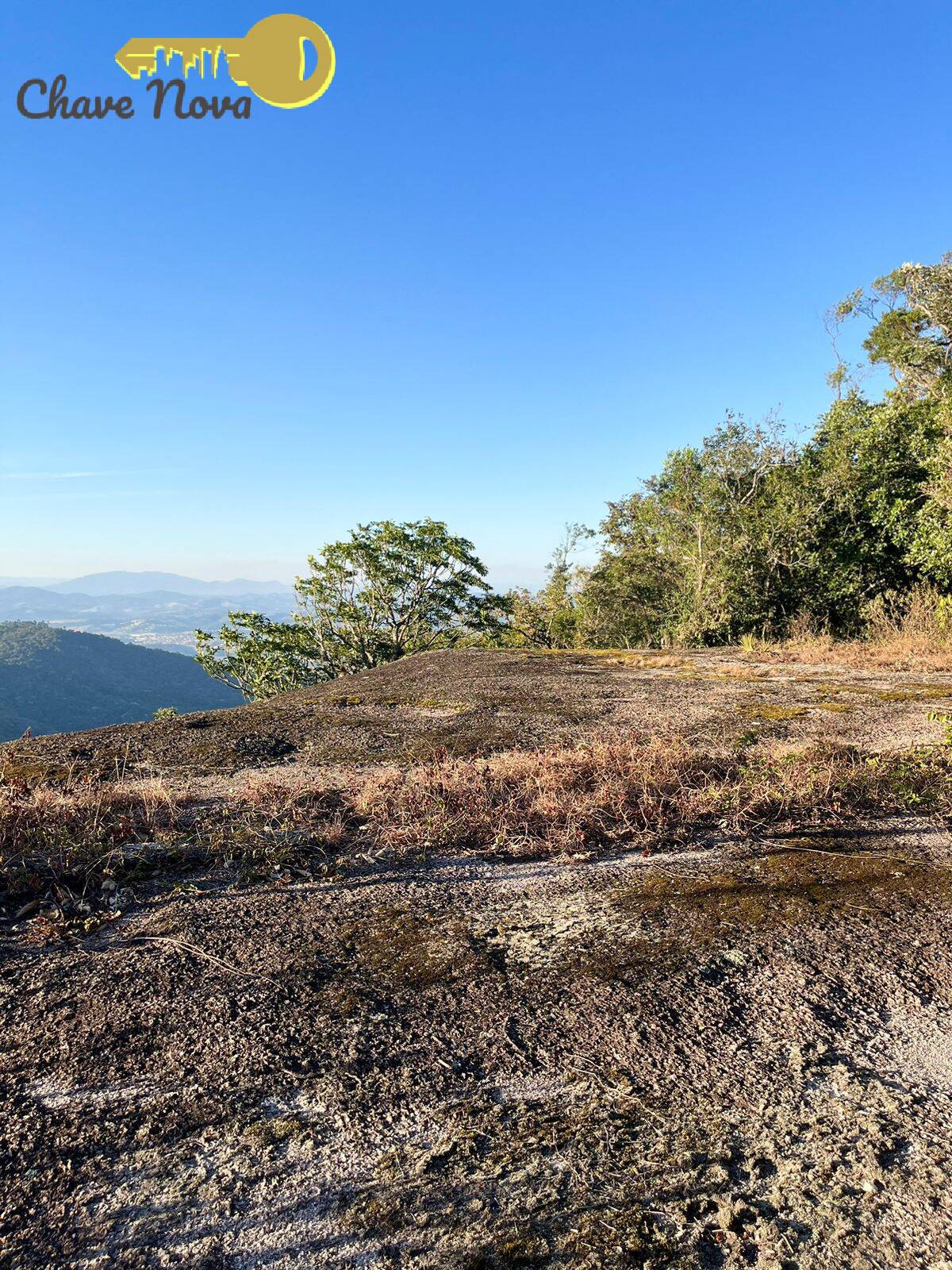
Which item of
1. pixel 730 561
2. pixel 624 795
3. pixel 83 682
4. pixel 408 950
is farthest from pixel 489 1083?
pixel 83 682

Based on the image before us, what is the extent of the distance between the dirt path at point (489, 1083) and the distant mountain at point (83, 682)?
66.1m

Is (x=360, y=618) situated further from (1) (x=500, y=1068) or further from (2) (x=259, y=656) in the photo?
(1) (x=500, y=1068)

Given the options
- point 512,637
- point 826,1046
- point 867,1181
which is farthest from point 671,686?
point 512,637

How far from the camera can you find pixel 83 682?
82812 mm

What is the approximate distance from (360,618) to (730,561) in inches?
455

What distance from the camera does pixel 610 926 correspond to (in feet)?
9.26

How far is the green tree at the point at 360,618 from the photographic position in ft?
69.5

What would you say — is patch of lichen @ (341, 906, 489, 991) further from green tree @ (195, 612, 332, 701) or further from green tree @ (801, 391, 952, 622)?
green tree @ (195, 612, 332, 701)

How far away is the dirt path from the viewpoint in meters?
1.48

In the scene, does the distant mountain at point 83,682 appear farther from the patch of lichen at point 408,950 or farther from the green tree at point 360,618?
the patch of lichen at point 408,950

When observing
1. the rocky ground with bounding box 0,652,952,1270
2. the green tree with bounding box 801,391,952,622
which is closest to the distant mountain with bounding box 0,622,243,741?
the green tree with bounding box 801,391,952,622

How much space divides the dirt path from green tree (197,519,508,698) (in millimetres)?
18533

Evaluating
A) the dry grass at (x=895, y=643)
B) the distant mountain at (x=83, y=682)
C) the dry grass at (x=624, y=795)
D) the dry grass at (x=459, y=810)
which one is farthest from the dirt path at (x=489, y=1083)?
the distant mountain at (x=83, y=682)

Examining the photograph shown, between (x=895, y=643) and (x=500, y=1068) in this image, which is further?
(x=895, y=643)
